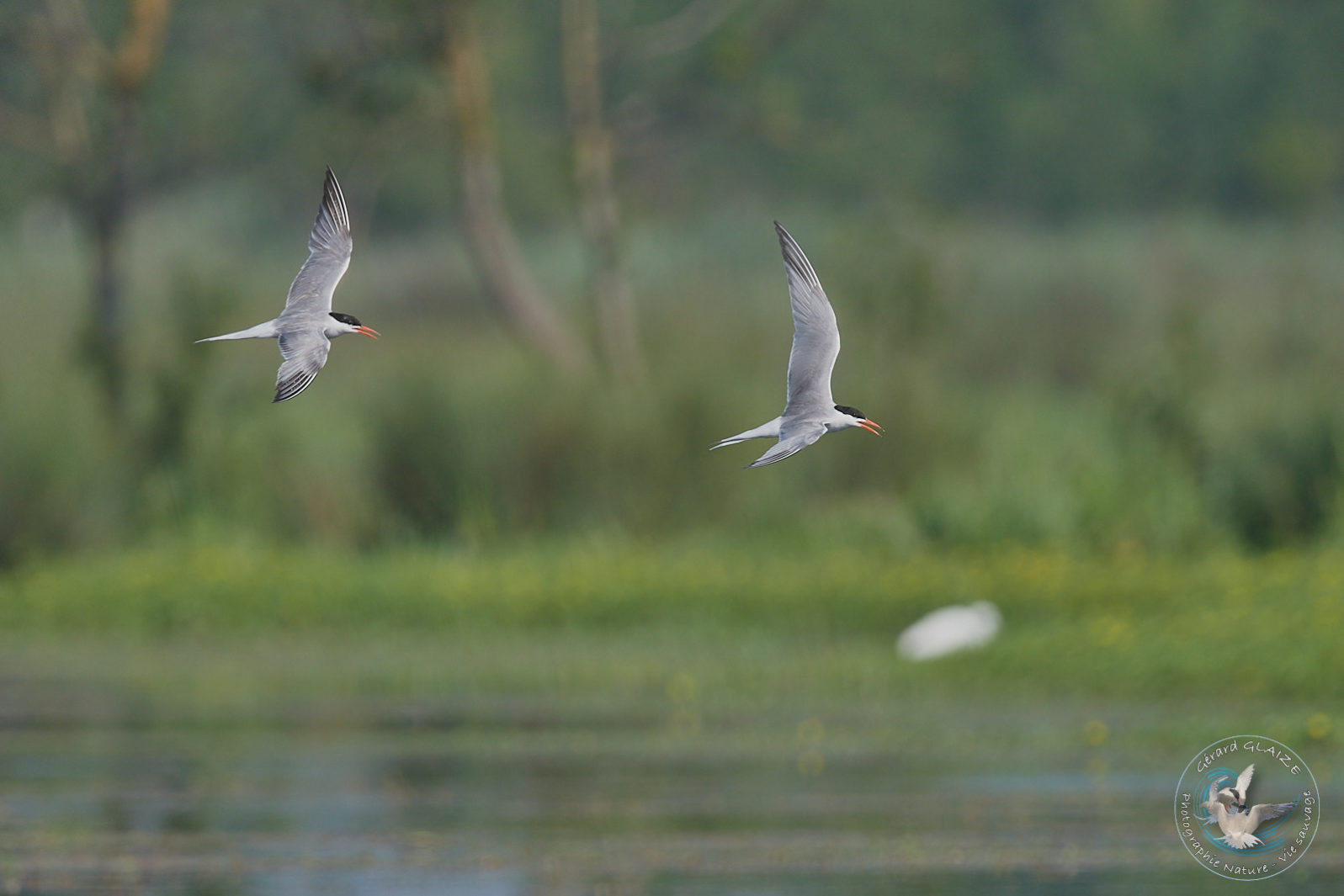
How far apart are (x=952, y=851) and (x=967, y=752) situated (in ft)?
10.3

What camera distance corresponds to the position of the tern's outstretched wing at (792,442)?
5.35 metres

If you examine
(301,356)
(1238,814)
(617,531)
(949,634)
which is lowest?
(1238,814)

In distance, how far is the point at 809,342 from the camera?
18.5 feet

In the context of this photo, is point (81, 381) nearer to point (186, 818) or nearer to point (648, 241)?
point (186, 818)

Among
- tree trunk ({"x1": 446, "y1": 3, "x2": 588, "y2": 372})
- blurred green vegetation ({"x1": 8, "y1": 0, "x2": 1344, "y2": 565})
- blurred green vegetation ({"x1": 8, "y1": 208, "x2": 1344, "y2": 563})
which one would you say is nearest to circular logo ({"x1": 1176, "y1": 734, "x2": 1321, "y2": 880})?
blurred green vegetation ({"x1": 8, "y1": 208, "x2": 1344, "y2": 563})

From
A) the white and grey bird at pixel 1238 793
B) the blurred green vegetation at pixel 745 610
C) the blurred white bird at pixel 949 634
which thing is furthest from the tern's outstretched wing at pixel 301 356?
the blurred white bird at pixel 949 634

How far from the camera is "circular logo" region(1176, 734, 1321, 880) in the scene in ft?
47.2

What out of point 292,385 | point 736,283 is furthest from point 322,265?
point 736,283

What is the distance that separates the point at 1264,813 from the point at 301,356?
10140mm

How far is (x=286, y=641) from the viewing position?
2344cm

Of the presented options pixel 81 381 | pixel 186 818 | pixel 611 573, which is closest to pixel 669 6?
pixel 81 381

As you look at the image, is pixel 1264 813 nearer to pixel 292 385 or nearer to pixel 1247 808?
pixel 1247 808

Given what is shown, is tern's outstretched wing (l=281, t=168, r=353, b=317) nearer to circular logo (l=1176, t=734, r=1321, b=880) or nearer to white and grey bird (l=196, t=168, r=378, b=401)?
white and grey bird (l=196, t=168, r=378, b=401)

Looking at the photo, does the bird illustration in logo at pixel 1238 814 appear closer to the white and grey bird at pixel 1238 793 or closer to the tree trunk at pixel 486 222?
the white and grey bird at pixel 1238 793
